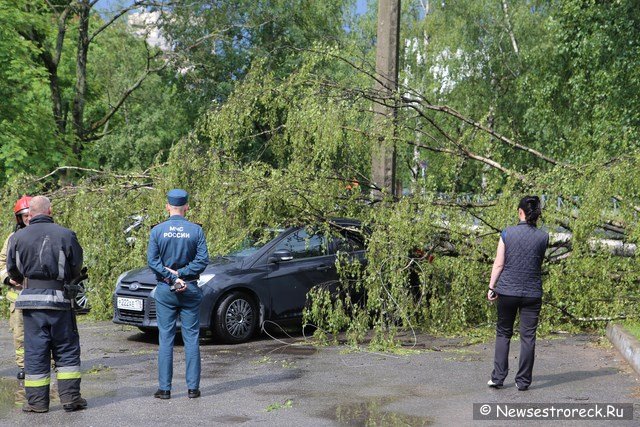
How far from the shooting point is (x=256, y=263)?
38.2ft

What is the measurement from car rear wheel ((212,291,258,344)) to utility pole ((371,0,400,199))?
232cm

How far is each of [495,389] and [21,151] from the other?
1665 cm

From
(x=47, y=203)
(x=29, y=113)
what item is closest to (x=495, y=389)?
(x=47, y=203)

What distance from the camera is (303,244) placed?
1203cm

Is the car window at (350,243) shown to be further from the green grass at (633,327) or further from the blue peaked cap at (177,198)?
the blue peaked cap at (177,198)

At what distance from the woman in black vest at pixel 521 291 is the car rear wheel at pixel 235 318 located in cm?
407

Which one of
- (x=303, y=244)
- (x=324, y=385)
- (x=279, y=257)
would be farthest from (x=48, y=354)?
(x=303, y=244)

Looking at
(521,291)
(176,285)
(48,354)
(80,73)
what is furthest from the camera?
(80,73)

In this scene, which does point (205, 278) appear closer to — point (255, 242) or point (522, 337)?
point (255, 242)

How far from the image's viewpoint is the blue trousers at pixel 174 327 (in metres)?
7.80

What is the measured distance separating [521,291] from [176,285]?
301cm

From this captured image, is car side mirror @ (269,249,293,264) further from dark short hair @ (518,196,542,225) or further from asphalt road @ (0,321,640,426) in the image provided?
dark short hair @ (518,196,542,225)

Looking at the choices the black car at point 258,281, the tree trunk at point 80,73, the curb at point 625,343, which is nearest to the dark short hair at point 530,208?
the curb at point 625,343

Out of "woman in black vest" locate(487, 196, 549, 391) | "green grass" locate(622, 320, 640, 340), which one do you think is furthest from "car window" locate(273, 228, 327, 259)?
"woman in black vest" locate(487, 196, 549, 391)
